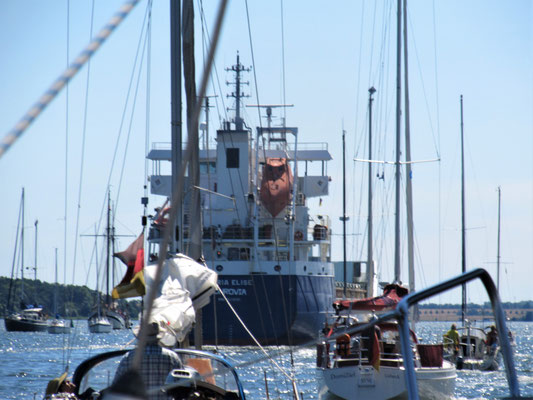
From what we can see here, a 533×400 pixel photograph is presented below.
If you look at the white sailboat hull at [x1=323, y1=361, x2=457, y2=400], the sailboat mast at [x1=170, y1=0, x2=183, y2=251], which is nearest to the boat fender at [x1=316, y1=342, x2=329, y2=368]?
the white sailboat hull at [x1=323, y1=361, x2=457, y2=400]

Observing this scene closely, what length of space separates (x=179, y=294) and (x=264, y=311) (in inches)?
1104

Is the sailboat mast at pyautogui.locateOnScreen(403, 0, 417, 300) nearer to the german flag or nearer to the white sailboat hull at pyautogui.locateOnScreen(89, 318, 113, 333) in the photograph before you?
the german flag

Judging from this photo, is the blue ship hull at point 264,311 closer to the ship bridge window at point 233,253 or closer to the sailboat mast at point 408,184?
the ship bridge window at point 233,253

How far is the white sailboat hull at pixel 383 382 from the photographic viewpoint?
16.3m

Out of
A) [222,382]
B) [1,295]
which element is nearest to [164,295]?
[222,382]

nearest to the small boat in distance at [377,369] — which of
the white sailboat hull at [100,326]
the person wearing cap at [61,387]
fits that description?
the person wearing cap at [61,387]

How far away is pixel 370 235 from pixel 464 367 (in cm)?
1034

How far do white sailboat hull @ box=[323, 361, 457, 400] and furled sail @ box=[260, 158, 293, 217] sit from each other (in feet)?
75.9

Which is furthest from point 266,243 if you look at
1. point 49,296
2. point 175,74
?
point 49,296

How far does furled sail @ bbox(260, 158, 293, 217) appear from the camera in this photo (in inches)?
1582

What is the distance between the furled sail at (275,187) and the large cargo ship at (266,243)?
0.04 metres

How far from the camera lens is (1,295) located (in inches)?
4712

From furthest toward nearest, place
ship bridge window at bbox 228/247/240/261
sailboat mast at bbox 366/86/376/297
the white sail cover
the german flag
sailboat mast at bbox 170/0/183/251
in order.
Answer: ship bridge window at bbox 228/247/240/261
sailboat mast at bbox 366/86/376/297
sailboat mast at bbox 170/0/183/251
the german flag
the white sail cover

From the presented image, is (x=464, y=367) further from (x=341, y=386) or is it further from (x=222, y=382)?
(x=222, y=382)
